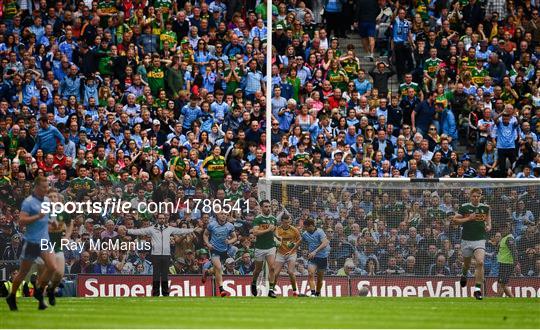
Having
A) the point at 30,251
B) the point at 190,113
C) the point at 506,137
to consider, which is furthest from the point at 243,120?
the point at 30,251

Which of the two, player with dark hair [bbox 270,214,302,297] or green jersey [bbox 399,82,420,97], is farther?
green jersey [bbox 399,82,420,97]

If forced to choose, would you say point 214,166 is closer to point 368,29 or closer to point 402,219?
point 402,219

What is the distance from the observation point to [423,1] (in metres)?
33.3

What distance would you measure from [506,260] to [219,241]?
568 cm

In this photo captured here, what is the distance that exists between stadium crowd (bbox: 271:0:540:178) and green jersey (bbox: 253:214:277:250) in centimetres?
246

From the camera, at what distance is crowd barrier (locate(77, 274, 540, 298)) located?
25641 mm

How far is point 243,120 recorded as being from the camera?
97.6 feet

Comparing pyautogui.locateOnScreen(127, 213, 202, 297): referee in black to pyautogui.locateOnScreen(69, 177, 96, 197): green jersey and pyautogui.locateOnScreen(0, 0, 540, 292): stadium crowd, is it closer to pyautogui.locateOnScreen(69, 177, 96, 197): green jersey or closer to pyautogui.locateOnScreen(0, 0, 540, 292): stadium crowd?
pyautogui.locateOnScreen(0, 0, 540, 292): stadium crowd

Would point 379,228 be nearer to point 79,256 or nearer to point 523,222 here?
point 523,222

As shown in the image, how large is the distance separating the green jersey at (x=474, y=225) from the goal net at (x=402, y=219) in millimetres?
263

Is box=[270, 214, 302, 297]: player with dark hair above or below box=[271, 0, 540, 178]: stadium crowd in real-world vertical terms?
below

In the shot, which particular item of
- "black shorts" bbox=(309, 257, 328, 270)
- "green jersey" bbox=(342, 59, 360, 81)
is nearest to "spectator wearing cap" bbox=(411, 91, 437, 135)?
"green jersey" bbox=(342, 59, 360, 81)

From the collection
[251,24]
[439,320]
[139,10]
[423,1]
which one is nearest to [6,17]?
[139,10]

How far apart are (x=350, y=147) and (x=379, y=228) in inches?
148
